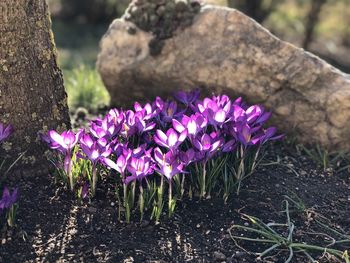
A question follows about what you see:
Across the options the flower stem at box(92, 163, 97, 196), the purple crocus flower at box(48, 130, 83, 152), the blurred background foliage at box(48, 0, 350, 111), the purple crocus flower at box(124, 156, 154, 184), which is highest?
the purple crocus flower at box(48, 130, 83, 152)

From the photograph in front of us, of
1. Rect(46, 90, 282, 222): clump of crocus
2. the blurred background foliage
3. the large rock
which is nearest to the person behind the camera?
Rect(46, 90, 282, 222): clump of crocus

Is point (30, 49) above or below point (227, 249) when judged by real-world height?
above

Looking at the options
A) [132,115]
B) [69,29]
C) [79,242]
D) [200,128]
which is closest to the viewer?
[79,242]

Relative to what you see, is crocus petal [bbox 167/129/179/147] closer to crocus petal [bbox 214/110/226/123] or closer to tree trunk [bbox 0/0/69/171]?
crocus petal [bbox 214/110/226/123]

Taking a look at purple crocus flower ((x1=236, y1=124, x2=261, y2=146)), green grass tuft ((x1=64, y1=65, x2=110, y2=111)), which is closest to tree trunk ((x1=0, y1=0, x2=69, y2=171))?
purple crocus flower ((x1=236, y1=124, x2=261, y2=146))

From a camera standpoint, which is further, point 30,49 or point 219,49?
point 219,49

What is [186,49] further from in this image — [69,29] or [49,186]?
[69,29]

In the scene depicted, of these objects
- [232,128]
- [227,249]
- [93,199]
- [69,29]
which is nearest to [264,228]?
[227,249]

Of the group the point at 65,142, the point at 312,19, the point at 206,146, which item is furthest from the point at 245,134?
the point at 312,19
